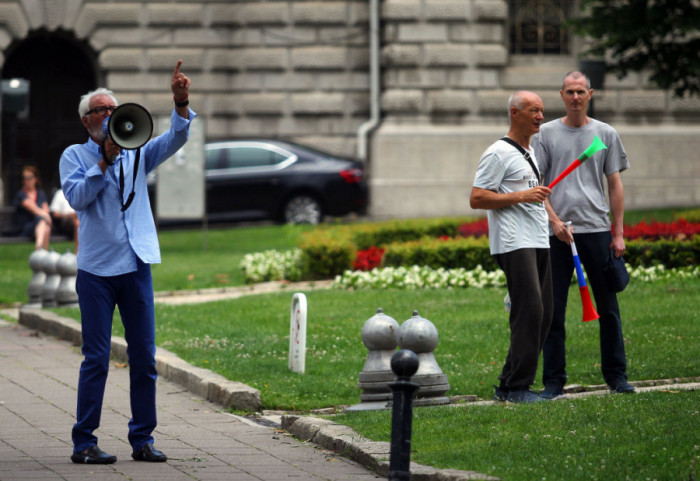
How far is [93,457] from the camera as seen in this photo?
6.68 meters

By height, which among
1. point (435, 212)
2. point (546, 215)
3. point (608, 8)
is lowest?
point (435, 212)

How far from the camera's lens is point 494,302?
41.8 feet

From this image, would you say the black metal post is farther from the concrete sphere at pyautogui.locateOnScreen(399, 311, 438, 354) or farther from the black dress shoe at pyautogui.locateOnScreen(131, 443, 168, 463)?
the concrete sphere at pyautogui.locateOnScreen(399, 311, 438, 354)

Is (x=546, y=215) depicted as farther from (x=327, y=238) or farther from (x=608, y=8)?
(x=608, y=8)

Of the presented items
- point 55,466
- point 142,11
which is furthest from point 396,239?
point 55,466

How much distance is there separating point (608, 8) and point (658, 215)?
344 centimetres

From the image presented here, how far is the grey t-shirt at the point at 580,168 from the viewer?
8234mm

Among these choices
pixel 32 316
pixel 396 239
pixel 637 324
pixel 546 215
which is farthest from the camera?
pixel 396 239

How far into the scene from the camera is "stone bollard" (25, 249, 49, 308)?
14445 millimetres

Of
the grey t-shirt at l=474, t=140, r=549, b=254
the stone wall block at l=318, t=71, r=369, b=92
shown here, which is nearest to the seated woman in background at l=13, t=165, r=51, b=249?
the stone wall block at l=318, t=71, r=369, b=92

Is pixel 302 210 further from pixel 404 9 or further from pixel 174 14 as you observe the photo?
pixel 174 14

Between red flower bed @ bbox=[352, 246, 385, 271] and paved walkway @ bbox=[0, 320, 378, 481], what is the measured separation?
5721 mm

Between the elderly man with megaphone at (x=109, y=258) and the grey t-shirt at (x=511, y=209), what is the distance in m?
2.04

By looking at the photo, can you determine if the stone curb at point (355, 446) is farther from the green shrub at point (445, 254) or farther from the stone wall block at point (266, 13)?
the stone wall block at point (266, 13)
